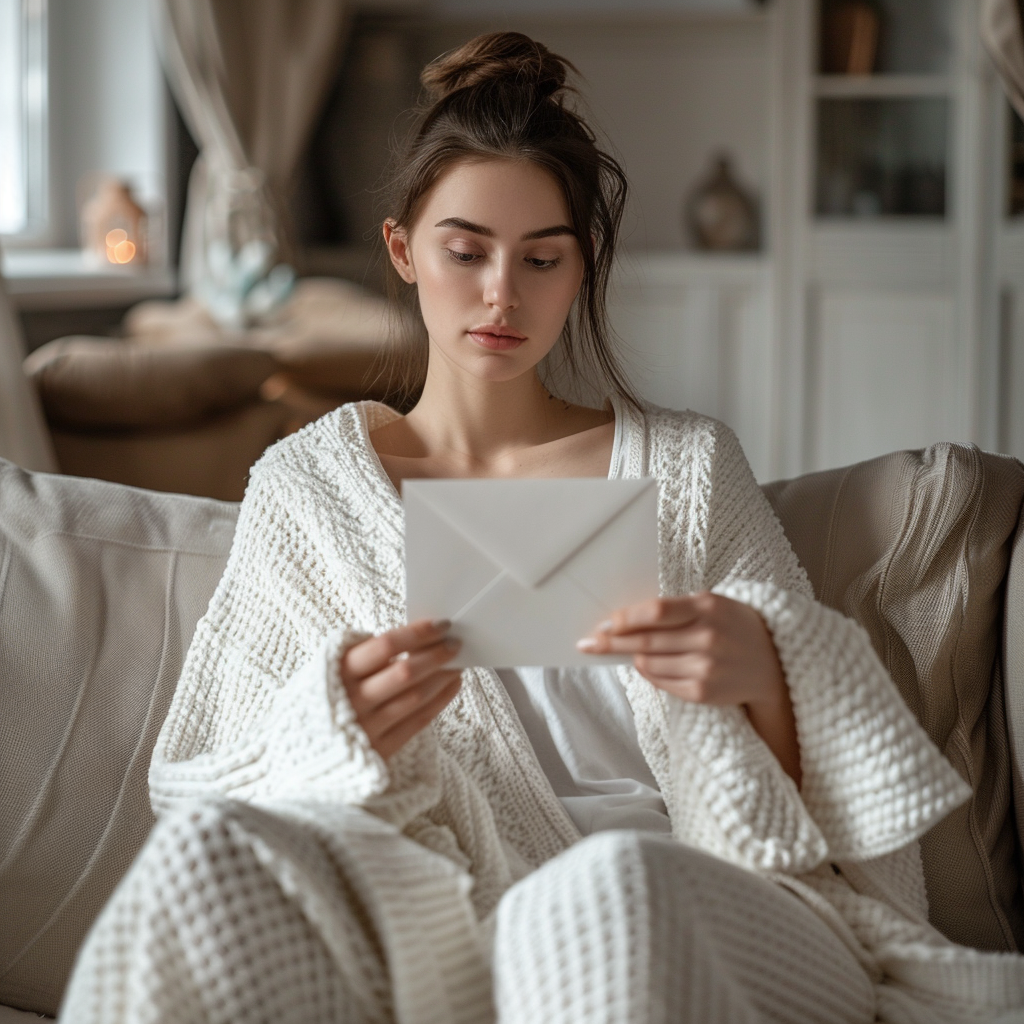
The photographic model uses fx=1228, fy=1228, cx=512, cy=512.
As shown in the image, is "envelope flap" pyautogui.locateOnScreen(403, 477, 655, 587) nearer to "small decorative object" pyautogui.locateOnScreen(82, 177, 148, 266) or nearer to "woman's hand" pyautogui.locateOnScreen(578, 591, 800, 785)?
"woman's hand" pyautogui.locateOnScreen(578, 591, 800, 785)

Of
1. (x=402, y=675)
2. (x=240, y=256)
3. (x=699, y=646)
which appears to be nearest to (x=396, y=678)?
(x=402, y=675)

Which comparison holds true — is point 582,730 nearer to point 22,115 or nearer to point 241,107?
point 22,115

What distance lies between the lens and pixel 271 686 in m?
1.25

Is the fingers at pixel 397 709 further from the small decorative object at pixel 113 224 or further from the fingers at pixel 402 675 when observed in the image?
the small decorative object at pixel 113 224

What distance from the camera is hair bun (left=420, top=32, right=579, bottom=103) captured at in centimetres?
137

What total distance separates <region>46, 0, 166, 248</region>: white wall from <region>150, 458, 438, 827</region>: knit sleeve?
9.74 ft

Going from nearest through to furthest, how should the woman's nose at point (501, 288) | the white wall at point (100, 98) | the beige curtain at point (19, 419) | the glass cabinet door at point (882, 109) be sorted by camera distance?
the woman's nose at point (501, 288)
the beige curtain at point (19, 419)
the white wall at point (100, 98)
the glass cabinet door at point (882, 109)

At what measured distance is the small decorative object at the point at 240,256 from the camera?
12.3 ft

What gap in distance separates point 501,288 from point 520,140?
17 cm

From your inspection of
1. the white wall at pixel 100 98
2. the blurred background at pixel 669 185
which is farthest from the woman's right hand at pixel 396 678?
the white wall at pixel 100 98

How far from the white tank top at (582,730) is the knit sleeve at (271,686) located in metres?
0.20

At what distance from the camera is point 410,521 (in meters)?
1.06

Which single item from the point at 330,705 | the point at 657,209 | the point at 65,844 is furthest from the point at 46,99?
the point at 330,705

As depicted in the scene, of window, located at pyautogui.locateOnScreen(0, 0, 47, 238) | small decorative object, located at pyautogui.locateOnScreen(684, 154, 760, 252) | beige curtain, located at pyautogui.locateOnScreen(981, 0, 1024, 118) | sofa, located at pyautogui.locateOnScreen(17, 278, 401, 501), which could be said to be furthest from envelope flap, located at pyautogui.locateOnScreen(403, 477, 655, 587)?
small decorative object, located at pyautogui.locateOnScreen(684, 154, 760, 252)
